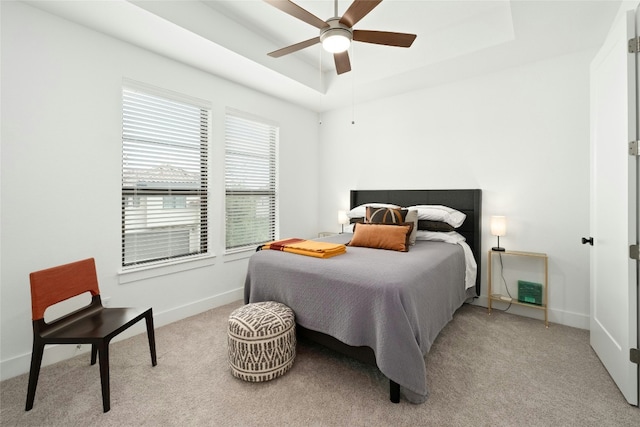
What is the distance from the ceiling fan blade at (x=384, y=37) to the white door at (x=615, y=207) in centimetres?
129

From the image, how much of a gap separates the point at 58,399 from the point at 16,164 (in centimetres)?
164

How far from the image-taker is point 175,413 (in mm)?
1694

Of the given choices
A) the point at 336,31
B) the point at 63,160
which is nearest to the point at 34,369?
the point at 63,160

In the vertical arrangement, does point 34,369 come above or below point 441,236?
below

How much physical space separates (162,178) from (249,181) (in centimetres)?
113

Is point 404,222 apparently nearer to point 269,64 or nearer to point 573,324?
point 573,324

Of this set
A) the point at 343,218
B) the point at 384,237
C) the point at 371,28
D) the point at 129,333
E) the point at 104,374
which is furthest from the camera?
the point at 343,218

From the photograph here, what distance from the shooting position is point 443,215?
3.20 m

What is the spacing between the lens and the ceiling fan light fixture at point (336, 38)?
204 centimetres

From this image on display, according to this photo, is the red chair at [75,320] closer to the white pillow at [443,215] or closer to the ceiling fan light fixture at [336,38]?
the ceiling fan light fixture at [336,38]

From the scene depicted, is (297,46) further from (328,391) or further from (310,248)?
(328,391)

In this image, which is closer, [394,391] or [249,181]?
[394,391]

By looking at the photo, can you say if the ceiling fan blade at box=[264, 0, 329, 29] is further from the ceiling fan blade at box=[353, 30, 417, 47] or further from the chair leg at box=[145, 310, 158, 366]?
the chair leg at box=[145, 310, 158, 366]

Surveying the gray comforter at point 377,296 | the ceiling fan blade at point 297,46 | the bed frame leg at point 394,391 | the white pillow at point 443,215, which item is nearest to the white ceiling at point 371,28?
the ceiling fan blade at point 297,46
